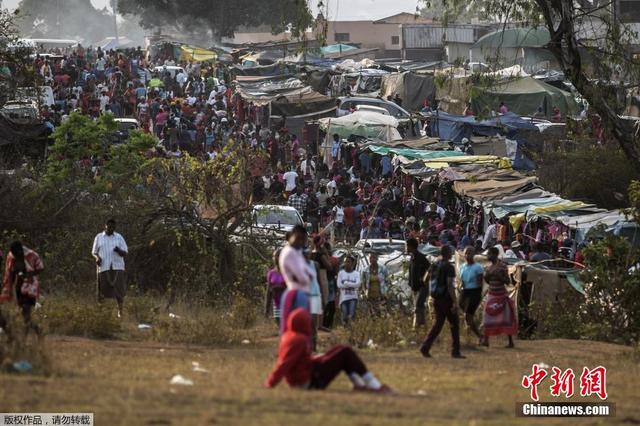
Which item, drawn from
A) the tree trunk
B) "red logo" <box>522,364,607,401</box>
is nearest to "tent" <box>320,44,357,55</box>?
the tree trunk

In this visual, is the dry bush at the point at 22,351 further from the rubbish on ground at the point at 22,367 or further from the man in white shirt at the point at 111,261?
the man in white shirt at the point at 111,261

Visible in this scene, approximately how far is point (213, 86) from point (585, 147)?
882 inches

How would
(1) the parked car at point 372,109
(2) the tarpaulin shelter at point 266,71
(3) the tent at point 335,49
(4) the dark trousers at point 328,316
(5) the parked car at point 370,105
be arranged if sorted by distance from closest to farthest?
(4) the dark trousers at point 328,316, (1) the parked car at point 372,109, (5) the parked car at point 370,105, (2) the tarpaulin shelter at point 266,71, (3) the tent at point 335,49

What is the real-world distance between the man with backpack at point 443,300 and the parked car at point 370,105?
2547 centimetres

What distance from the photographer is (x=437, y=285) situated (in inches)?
587

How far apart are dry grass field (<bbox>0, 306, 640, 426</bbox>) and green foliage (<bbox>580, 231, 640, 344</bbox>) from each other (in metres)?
1.19

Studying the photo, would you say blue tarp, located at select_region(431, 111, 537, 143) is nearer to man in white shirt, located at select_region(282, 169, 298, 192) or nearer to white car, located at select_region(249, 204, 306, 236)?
man in white shirt, located at select_region(282, 169, 298, 192)

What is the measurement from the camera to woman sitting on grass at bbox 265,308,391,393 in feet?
35.2

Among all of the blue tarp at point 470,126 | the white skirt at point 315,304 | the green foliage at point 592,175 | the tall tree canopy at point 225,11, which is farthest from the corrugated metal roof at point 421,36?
the white skirt at point 315,304

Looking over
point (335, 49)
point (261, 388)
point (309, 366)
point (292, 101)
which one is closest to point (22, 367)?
point (261, 388)

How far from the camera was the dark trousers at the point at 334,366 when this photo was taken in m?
10.8

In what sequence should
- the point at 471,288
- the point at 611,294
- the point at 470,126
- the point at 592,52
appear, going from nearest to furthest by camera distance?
1. the point at 471,288
2. the point at 611,294
3. the point at 592,52
4. the point at 470,126

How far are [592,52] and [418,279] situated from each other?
593cm

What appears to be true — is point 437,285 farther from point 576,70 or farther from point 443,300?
point 576,70
